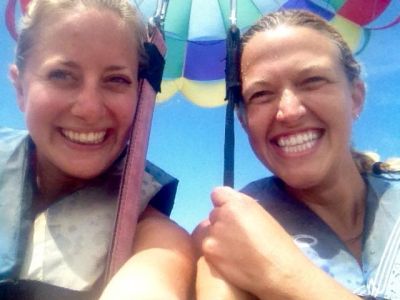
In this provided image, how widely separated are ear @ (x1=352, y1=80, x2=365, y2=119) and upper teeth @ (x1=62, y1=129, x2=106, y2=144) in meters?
1.01

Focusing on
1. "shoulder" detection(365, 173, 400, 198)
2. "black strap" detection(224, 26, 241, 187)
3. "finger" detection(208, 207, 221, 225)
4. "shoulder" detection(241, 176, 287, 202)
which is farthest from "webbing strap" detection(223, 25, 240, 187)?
"shoulder" detection(365, 173, 400, 198)

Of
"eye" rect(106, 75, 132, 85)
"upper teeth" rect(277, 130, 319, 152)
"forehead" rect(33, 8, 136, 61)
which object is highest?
"forehead" rect(33, 8, 136, 61)

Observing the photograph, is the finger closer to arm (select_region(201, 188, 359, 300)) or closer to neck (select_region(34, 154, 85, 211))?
arm (select_region(201, 188, 359, 300))

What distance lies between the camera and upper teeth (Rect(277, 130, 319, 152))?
2.20 metres

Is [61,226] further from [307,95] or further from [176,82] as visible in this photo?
[176,82]

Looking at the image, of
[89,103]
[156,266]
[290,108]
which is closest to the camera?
[156,266]

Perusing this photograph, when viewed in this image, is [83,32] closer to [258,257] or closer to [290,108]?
[290,108]

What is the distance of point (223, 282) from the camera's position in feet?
5.93

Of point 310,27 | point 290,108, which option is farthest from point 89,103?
point 310,27

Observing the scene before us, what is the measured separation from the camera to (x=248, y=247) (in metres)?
1.77

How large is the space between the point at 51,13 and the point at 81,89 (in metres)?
0.34

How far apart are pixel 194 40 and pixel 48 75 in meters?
3.28

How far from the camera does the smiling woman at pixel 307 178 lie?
6.18 feet

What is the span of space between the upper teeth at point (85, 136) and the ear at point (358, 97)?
3.32 feet
